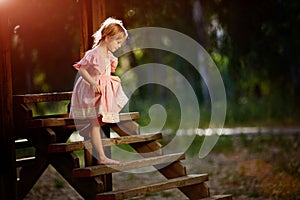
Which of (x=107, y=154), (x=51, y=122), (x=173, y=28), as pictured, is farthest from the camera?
(x=173, y=28)

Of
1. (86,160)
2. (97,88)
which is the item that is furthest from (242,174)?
(97,88)

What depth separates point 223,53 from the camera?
13.4 meters

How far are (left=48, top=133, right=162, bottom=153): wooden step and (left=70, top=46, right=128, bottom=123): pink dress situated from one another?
21 cm

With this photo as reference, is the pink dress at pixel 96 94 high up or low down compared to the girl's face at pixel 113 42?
down

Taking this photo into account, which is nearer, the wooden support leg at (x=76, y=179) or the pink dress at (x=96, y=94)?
the wooden support leg at (x=76, y=179)

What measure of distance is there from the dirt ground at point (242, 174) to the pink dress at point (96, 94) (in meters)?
3.09

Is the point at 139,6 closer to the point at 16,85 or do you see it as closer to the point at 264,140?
the point at 16,85

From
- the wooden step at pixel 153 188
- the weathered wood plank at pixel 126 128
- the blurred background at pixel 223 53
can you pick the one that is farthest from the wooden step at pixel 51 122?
the blurred background at pixel 223 53

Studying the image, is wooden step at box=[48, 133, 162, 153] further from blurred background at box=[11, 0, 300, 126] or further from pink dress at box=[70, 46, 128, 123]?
blurred background at box=[11, 0, 300, 126]

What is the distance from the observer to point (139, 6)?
12.0 metres

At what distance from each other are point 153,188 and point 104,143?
655 mm

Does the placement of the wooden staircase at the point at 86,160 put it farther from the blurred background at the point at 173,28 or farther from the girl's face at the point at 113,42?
the blurred background at the point at 173,28

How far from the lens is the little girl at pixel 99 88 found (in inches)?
302

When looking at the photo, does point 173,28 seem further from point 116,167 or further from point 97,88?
point 116,167
